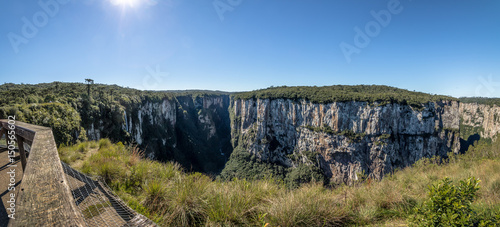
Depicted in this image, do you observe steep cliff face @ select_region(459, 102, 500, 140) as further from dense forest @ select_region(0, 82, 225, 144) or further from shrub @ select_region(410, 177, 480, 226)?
dense forest @ select_region(0, 82, 225, 144)

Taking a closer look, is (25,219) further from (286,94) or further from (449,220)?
(286,94)

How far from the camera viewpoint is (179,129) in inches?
3401

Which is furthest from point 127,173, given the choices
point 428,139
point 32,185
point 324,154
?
point 428,139

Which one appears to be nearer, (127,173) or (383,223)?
(383,223)

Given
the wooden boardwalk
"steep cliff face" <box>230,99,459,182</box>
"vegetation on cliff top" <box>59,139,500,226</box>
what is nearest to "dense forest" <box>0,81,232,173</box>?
"vegetation on cliff top" <box>59,139,500,226</box>

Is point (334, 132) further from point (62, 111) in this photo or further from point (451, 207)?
point (62, 111)

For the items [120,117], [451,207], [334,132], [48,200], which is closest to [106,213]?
[48,200]

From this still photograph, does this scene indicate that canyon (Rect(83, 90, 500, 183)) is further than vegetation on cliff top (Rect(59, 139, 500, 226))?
Yes

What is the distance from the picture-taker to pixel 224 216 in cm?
263

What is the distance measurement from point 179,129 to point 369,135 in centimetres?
7756

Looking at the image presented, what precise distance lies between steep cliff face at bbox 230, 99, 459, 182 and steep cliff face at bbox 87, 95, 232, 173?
41003 millimetres

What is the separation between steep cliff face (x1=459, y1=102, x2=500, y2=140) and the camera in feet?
229

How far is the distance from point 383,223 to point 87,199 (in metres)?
4.78

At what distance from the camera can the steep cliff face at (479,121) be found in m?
69.9
